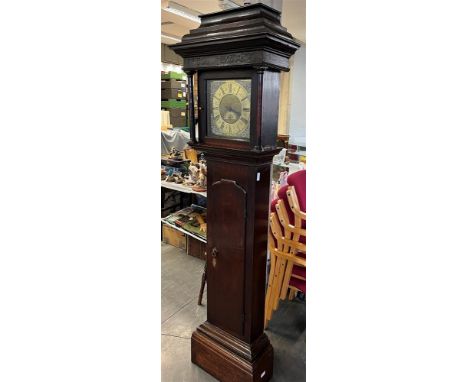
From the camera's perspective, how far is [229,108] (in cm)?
129

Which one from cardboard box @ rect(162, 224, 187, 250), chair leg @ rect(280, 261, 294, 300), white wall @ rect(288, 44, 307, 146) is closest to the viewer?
chair leg @ rect(280, 261, 294, 300)

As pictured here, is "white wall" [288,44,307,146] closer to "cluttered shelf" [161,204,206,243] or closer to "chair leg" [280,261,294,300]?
"cluttered shelf" [161,204,206,243]

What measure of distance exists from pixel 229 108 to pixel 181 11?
323 cm

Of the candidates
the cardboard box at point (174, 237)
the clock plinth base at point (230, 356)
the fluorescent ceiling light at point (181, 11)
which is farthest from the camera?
the fluorescent ceiling light at point (181, 11)

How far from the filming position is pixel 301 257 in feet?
5.87

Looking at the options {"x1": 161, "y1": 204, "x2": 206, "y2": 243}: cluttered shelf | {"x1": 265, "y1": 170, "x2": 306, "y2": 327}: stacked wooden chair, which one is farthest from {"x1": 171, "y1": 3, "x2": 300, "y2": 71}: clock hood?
{"x1": 161, "y1": 204, "x2": 206, "y2": 243}: cluttered shelf

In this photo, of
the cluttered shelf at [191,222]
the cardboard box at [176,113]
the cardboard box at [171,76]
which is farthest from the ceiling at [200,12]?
the cluttered shelf at [191,222]

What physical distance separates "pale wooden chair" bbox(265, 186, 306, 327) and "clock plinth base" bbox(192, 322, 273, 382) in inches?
14.0

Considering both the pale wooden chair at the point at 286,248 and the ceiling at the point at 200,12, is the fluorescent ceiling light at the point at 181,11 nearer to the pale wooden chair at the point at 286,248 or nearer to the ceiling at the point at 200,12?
the ceiling at the point at 200,12

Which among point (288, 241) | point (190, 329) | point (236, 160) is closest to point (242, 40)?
point (236, 160)

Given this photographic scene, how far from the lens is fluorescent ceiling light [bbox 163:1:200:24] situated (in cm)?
372

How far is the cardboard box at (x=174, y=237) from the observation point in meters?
3.07

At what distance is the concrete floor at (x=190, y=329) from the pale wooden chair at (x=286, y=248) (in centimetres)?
26
